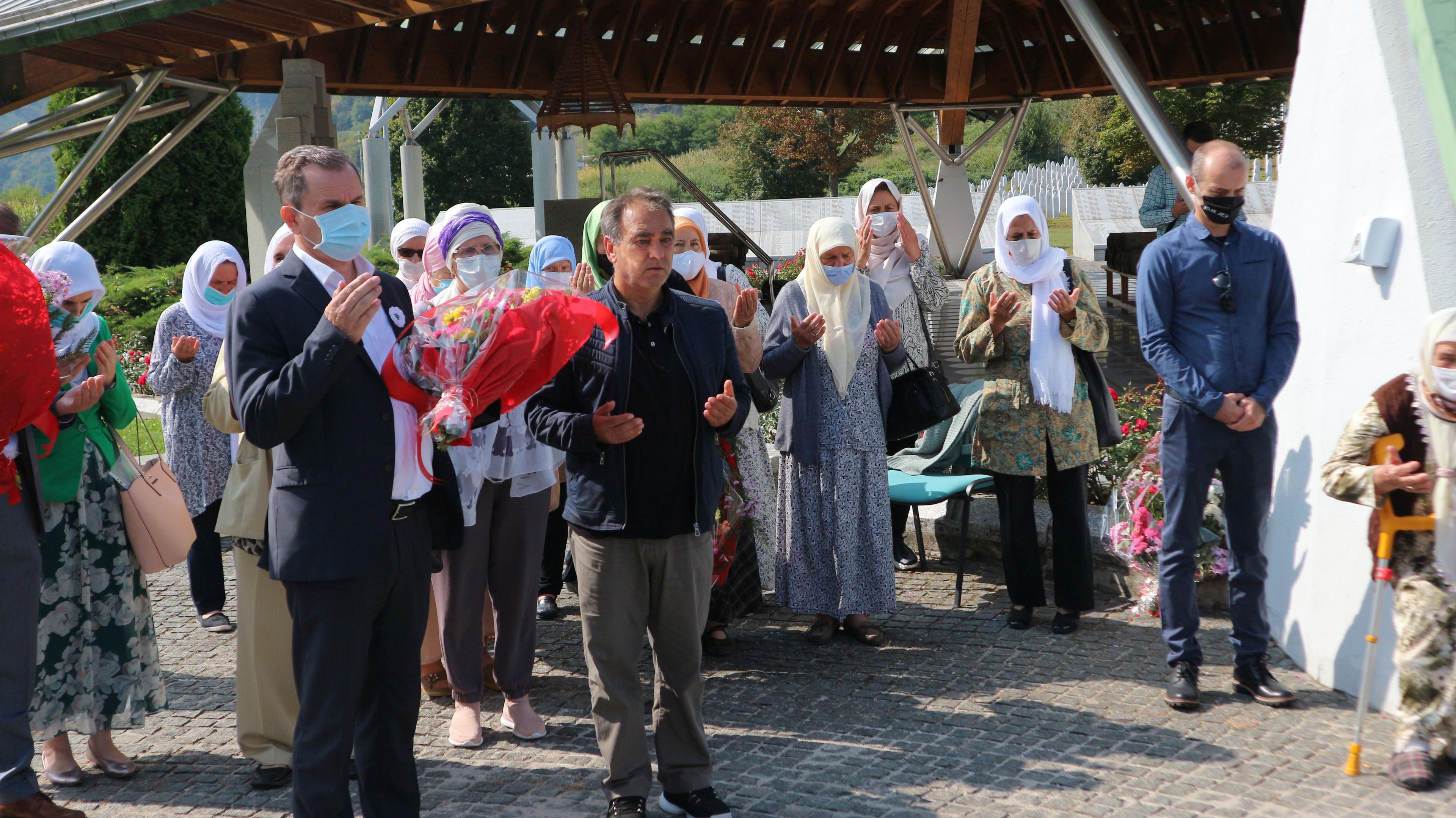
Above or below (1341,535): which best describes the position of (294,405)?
above

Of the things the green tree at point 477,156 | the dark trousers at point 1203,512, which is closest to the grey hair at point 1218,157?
the dark trousers at point 1203,512

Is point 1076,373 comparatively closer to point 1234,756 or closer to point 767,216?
point 1234,756

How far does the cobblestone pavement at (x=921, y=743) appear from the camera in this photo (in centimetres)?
394

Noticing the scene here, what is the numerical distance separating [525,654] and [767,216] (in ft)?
91.6

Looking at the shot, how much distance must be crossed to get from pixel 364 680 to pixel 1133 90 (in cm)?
770

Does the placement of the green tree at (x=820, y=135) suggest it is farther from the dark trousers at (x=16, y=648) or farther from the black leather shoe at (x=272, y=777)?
the dark trousers at (x=16, y=648)

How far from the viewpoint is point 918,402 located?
5531mm

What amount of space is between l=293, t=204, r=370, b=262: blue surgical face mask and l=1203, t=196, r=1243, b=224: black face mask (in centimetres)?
321

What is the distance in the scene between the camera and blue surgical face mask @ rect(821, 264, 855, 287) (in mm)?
Result: 5418

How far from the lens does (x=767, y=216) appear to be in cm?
3186

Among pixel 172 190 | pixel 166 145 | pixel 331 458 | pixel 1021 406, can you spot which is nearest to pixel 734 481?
pixel 1021 406

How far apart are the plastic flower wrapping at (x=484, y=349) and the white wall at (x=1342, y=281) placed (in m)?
3.05

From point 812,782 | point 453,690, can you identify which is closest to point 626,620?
point 812,782

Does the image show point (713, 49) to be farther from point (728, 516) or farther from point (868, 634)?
point (868, 634)
